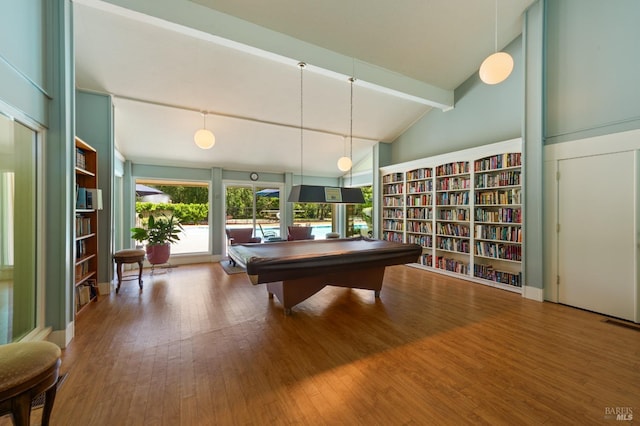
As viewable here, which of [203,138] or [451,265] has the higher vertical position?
[203,138]

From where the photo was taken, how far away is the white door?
311 cm

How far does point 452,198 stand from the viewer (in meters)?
5.13

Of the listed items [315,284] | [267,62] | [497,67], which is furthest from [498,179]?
[267,62]

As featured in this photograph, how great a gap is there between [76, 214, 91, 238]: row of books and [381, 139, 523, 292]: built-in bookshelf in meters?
5.60

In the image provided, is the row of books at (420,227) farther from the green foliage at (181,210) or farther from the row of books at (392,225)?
the green foliage at (181,210)

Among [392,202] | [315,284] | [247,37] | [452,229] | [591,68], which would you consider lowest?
[315,284]

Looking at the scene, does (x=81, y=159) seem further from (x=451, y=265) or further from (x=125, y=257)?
(x=451, y=265)

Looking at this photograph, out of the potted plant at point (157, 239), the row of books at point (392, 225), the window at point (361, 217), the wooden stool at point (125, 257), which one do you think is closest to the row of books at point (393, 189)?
the row of books at point (392, 225)

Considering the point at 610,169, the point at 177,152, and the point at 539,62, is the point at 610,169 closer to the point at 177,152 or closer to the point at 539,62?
the point at 539,62

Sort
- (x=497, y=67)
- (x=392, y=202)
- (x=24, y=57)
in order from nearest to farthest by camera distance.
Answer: (x=24, y=57) < (x=497, y=67) < (x=392, y=202)

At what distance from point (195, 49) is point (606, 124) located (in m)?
5.28

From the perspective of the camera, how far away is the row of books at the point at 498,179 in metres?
4.17

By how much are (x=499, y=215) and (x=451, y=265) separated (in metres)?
1.29

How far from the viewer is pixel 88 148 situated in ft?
11.8
